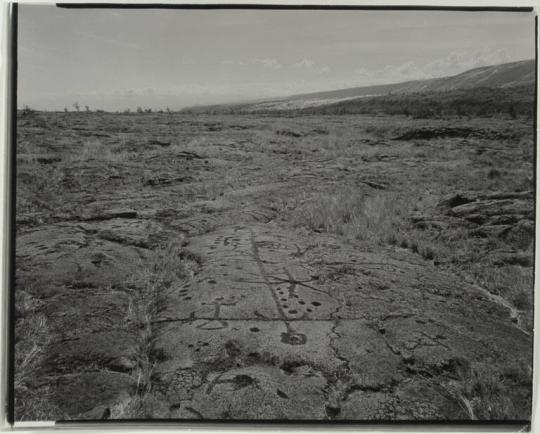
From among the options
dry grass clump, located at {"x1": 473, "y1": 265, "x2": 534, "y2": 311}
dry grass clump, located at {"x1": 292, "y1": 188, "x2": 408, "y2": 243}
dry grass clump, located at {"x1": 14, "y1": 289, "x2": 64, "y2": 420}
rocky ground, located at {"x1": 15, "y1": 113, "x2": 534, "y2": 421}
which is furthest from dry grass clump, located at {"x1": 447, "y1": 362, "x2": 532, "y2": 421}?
dry grass clump, located at {"x1": 14, "y1": 289, "x2": 64, "y2": 420}

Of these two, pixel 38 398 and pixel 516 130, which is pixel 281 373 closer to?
pixel 38 398

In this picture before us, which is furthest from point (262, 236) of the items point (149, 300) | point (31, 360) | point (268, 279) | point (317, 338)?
point (31, 360)

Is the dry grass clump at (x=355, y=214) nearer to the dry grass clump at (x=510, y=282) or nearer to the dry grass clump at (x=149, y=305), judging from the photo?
the dry grass clump at (x=510, y=282)

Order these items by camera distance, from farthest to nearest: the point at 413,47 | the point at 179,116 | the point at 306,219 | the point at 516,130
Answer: the point at 179,116
the point at 306,219
the point at 516,130
the point at 413,47

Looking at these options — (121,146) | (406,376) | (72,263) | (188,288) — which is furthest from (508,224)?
(121,146)

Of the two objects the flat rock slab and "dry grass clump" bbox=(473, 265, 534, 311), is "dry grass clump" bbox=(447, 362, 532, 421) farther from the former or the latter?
"dry grass clump" bbox=(473, 265, 534, 311)

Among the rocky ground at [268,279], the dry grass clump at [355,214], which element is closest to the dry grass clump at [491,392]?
the rocky ground at [268,279]

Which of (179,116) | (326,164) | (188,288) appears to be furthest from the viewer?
(179,116)
